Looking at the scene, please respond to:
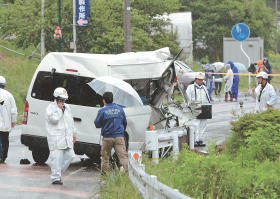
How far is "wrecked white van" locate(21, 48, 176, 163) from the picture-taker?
14.1 meters

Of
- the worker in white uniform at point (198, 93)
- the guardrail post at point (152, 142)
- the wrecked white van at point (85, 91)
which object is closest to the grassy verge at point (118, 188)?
the guardrail post at point (152, 142)

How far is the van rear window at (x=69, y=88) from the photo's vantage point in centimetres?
1412

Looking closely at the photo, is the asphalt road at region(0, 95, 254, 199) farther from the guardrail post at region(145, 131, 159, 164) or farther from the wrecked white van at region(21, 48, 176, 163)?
the guardrail post at region(145, 131, 159, 164)

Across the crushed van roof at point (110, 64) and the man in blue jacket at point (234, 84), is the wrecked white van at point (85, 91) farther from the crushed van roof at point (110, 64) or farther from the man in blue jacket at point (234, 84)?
the man in blue jacket at point (234, 84)

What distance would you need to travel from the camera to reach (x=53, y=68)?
47.2 ft

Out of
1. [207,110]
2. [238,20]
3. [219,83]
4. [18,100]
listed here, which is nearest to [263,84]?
[207,110]

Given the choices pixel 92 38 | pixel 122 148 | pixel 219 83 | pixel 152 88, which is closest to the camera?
pixel 122 148

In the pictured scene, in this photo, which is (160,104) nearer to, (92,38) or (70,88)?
(70,88)

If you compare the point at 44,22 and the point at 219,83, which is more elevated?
the point at 44,22

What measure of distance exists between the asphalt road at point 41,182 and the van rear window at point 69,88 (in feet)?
4.45

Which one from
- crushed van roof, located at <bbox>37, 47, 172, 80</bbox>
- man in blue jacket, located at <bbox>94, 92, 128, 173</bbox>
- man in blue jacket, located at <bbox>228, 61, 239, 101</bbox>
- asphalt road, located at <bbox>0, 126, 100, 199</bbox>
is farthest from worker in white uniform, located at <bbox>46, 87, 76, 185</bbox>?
man in blue jacket, located at <bbox>228, 61, 239, 101</bbox>

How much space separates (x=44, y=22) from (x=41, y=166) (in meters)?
25.9

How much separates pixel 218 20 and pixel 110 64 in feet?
199

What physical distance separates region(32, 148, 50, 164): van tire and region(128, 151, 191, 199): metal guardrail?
4122 mm
